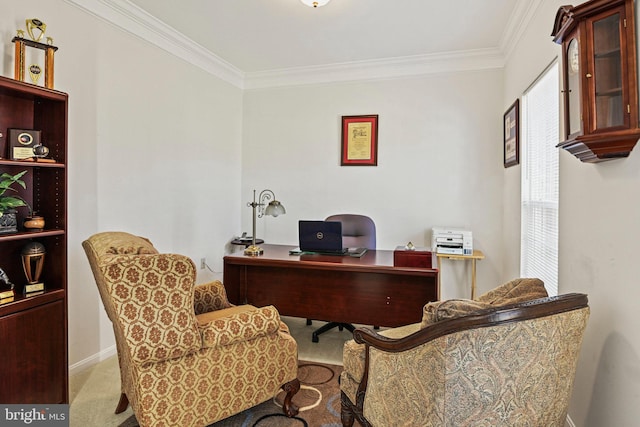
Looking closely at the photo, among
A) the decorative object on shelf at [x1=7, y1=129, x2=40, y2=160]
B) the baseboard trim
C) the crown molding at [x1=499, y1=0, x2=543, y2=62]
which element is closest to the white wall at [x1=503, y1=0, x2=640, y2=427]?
the crown molding at [x1=499, y1=0, x2=543, y2=62]

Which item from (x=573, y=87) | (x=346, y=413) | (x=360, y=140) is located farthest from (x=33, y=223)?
(x=360, y=140)

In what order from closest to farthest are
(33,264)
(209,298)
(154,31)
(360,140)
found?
1. (33,264)
2. (209,298)
3. (154,31)
4. (360,140)

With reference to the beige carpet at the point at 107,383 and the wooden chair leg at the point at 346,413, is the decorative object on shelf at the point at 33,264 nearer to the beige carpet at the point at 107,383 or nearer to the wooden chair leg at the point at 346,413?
the beige carpet at the point at 107,383

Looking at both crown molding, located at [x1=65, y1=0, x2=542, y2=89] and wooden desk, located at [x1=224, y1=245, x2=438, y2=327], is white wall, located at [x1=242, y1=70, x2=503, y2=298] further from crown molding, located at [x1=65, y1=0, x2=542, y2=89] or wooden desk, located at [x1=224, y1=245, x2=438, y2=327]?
wooden desk, located at [x1=224, y1=245, x2=438, y2=327]

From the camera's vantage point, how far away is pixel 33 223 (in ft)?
6.57

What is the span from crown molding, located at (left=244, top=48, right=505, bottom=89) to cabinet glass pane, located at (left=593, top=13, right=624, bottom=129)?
257cm

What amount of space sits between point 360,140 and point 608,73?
2.93 meters

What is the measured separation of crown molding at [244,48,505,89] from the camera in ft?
12.5

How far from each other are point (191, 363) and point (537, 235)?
2.37m

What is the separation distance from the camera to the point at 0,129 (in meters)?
2.04

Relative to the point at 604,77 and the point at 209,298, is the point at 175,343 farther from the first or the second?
the point at 604,77

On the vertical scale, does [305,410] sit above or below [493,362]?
below

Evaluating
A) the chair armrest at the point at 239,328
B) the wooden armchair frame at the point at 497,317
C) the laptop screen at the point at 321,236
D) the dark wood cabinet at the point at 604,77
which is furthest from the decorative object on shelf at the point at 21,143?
the dark wood cabinet at the point at 604,77

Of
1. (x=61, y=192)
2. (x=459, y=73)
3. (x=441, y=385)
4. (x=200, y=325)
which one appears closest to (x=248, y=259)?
(x=200, y=325)
